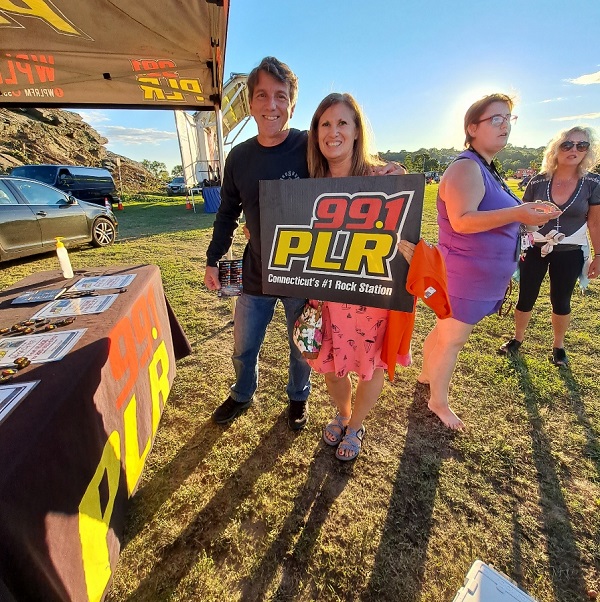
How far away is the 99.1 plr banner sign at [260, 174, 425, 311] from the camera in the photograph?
1406mm

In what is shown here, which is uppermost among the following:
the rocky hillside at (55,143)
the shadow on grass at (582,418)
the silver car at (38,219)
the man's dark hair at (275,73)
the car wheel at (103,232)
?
the rocky hillside at (55,143)

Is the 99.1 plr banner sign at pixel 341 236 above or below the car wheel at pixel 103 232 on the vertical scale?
above

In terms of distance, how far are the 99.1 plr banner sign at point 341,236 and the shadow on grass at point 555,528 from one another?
54.3 inches

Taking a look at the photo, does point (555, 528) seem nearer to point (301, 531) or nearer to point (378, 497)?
point (378, 497)

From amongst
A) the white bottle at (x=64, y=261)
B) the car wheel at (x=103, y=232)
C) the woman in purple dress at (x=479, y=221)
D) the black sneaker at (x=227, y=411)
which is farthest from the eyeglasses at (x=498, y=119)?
the car wheel at (x=103, y=232)

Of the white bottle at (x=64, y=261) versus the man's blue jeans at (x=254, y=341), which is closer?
the man's blue jeans at (x=254, y=341)

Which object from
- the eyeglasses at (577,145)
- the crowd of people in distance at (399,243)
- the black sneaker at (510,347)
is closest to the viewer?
the crowd of people in distance at (399,243)

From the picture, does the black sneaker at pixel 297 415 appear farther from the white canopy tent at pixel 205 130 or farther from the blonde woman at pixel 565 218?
the white canopy tent at pixel 205 130

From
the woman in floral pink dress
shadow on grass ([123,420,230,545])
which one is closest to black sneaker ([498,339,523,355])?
the woman in floral pink dress

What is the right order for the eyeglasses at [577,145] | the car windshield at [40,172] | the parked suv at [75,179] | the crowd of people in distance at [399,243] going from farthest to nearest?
the parked suv at [75,179] → the car windshield at [40,172] → the eyeglasses at [577,145] → the crowd of people in distance at [399,243]

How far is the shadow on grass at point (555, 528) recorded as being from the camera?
1.44m

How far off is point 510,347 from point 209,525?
9.95ft

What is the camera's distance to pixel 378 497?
182 centimetres

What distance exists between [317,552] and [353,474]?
49 cm
